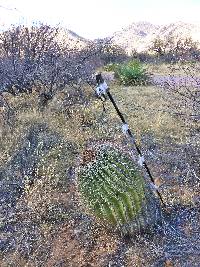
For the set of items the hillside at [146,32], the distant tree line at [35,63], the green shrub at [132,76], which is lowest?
the hillside at [146,32]

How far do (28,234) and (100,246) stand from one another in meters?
0.82

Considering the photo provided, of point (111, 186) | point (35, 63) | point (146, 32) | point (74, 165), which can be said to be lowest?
point (146, 32)

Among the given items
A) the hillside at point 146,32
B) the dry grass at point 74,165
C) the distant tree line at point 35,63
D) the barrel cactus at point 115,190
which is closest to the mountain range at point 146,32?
the hillside at point 146,32

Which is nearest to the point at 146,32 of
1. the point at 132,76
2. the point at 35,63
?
the point at 132,76

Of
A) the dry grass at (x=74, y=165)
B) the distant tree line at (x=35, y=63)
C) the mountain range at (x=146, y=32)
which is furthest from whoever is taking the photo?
the mountain range at (x=146, y=32)

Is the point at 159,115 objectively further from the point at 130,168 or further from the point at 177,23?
the point at 177,23

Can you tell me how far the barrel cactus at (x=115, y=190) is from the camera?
4094mm

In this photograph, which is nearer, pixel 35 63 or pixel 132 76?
pixel 35 63

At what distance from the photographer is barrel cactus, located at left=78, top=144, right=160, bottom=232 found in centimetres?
409

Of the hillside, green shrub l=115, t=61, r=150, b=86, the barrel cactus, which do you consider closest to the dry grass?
the barrel cactus

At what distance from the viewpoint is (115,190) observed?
4.11 meters

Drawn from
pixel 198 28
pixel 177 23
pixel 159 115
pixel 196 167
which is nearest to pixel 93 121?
pixel 159 115

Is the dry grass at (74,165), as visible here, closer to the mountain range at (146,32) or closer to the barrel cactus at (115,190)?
the barrel cactus at (115,190)

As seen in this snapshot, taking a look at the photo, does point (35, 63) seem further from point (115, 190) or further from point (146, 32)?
point (146, 32)
